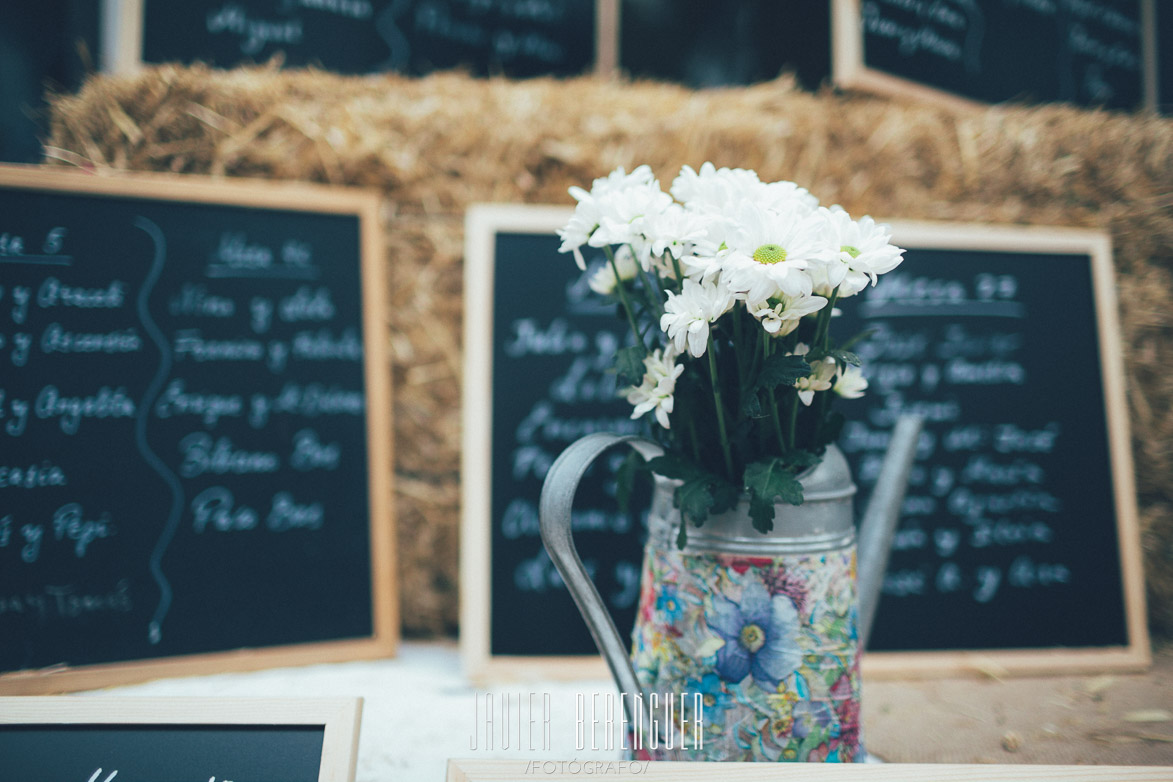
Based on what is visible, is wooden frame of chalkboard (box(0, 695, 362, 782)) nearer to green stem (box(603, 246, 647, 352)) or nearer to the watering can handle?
the watering can handle

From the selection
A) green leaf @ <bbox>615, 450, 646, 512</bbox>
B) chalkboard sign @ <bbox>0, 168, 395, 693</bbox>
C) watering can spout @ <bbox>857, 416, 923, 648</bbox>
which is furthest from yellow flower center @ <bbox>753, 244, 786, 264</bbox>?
chalkboard sign @ <bbox>0, 168, 395, 693</bbox>

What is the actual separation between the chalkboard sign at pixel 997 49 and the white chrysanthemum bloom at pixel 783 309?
26.9 inches

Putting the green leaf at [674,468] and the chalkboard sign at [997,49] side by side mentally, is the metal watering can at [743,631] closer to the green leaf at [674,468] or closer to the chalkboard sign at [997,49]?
the green leaf at [674,468]

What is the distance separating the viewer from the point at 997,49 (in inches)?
44.8

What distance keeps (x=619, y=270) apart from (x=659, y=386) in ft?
0.46

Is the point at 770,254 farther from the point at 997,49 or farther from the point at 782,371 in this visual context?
the point at 997,49

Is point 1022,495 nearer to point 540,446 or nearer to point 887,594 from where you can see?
point 887,594

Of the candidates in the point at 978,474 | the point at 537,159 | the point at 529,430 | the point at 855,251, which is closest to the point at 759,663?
the point at 855,251

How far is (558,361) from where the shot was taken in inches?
35.9

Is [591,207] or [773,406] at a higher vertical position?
[591,207]

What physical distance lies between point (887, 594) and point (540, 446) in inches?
20.4

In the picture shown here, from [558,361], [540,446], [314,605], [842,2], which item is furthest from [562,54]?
[314,605]

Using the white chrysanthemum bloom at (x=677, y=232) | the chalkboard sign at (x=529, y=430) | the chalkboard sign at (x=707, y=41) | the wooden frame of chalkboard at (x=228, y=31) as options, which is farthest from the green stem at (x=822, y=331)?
the wooden frame of chalkboard at (x=228, y=31)

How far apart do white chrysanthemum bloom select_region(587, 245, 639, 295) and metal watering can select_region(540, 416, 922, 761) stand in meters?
0.16
